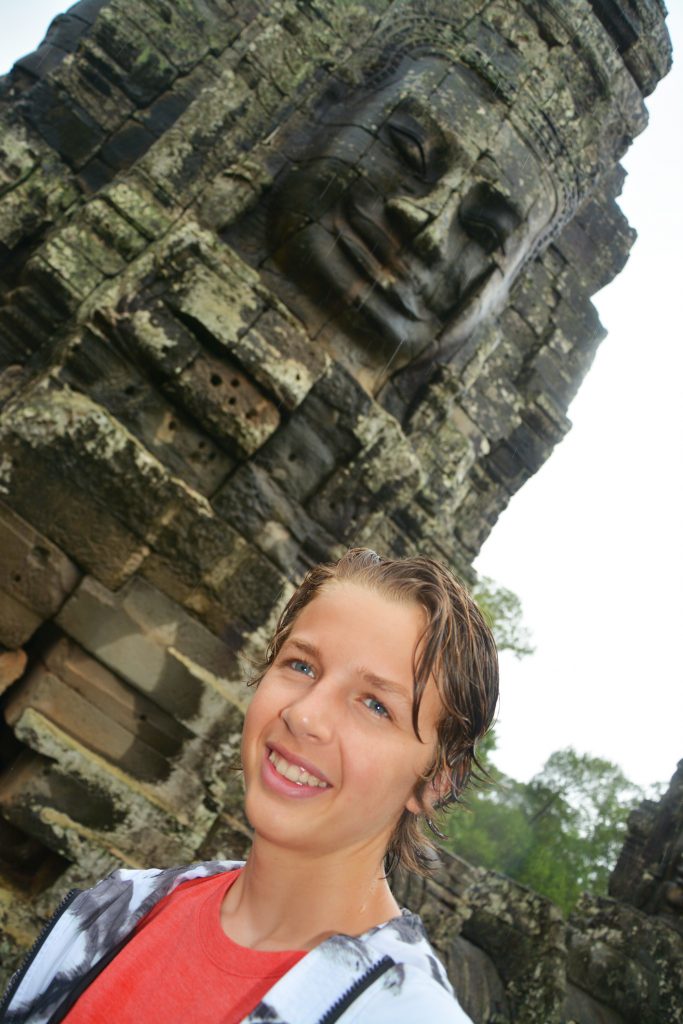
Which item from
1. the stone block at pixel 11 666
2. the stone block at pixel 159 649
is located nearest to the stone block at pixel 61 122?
the stone block at pixel 159 649

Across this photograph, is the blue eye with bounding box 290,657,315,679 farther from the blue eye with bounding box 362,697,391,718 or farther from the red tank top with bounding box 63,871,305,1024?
the red tank top with bounding box 63,871,305,1024

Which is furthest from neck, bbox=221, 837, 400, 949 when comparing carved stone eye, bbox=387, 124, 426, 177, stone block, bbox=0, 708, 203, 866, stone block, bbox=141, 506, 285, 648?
carved stone eye, bbox=387, 124, 426, 177

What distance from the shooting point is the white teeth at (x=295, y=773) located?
1339mm

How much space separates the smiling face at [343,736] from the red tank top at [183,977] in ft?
0.73

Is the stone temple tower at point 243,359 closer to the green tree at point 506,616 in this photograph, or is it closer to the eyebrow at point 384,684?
the eyebrow at point 384,684

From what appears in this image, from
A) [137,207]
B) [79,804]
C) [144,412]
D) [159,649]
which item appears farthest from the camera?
[137,207]

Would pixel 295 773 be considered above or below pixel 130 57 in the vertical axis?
below

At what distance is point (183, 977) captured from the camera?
4.25 feet

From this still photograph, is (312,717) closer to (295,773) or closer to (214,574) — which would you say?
(295,773)

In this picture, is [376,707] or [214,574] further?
[214,574]

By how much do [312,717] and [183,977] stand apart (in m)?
0.55

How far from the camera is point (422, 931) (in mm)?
1316

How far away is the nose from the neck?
10.2 inches

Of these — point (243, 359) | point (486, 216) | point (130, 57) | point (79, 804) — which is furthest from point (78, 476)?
point (130, 57)
